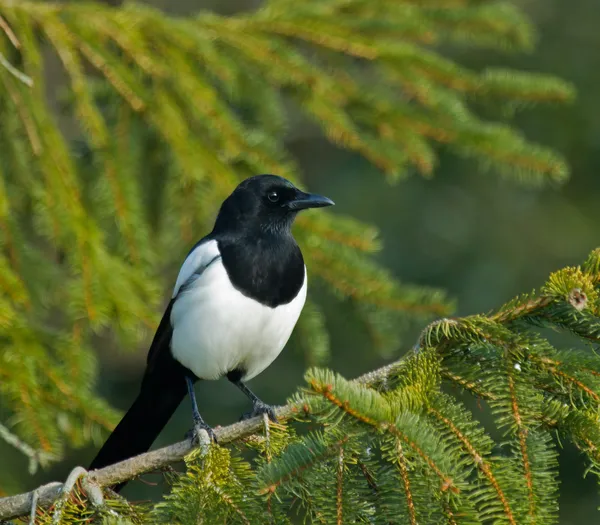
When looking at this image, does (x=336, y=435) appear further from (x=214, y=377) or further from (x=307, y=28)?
(x=307, y=28)

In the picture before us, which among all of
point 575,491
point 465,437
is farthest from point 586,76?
point 465,437

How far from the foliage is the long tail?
47.1 inches

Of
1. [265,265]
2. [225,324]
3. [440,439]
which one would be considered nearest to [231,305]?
[225,324]

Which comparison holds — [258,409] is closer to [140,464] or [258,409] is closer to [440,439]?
[140,464]

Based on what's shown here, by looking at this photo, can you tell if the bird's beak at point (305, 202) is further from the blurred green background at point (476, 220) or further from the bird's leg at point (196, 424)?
the blurred green background at point (476, 220)

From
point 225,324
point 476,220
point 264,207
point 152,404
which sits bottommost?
point 476,220

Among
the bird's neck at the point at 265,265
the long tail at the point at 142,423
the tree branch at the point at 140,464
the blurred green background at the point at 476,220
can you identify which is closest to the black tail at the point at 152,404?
the long tail at the point at 142,423

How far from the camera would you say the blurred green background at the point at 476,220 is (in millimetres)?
5859

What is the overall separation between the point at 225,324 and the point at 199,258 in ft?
0.92

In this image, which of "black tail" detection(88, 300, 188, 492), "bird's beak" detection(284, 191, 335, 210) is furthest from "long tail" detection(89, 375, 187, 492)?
"bird's beak" detection(284, 191, 335, 210)

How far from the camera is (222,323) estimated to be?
292 centimetres

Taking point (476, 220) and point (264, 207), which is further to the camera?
point (476, 220)

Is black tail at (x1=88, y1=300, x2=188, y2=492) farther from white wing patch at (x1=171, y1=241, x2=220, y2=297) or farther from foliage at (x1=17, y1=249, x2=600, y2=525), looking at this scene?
foliage at (x1=17, y1=249, x2=600, y2=525)

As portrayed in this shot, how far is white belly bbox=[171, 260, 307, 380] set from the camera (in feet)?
9.53
